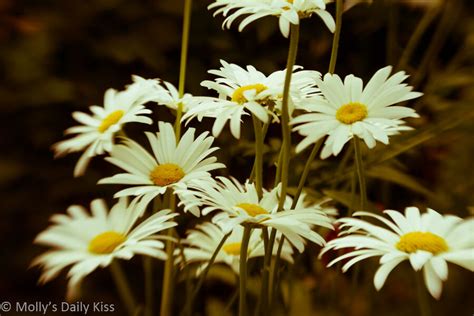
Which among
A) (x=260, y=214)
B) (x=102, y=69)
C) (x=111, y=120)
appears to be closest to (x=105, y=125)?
(x=111, y=120)

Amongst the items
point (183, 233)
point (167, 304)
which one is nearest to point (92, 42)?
point (183, 233)

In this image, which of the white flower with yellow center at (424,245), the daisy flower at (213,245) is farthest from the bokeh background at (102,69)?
the white flower with yellow center at (424,245)

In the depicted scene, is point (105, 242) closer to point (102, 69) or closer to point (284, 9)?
point (284, 9)

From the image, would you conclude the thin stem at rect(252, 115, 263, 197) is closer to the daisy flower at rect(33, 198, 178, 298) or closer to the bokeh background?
the daisy flower at rect(33, 198, 178, 298)

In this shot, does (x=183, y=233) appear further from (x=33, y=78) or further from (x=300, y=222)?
(x=33, y=78)

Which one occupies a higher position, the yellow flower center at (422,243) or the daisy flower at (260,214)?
the daisy flower at (260,214)

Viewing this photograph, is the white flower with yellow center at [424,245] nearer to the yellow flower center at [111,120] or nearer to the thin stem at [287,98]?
the thin stem at [287,98]

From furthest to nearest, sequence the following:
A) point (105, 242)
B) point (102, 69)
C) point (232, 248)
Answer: point (102, 69), point (232, 248), point (105, 242)
